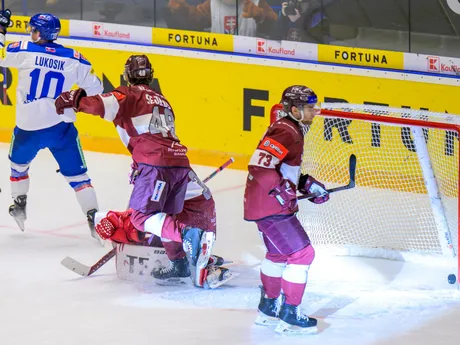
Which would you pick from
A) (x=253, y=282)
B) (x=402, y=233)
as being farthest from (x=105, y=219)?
(x=402, y=233)

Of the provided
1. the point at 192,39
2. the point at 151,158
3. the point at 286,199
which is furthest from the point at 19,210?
the point at 286,199

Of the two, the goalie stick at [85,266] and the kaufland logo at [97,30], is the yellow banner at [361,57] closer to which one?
the kaufland logo at [97,30]

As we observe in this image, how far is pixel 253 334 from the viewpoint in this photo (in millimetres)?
5250

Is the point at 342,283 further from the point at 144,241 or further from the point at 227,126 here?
the point at 227,126

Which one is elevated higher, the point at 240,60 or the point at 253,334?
the point at 240,60

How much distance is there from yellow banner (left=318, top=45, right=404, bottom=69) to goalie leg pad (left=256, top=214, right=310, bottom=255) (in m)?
3.21

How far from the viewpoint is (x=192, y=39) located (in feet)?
29.0

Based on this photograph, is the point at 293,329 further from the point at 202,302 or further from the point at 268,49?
the point at 268,49

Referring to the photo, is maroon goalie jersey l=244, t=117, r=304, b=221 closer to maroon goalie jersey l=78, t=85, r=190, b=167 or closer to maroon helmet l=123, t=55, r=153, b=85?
maroon goalie jersey l=78, t=85, r=190, b=167

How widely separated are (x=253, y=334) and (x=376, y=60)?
11.5 feet

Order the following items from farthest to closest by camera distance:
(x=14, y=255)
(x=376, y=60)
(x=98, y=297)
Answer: (x=376, y=60) → (x=14, y=255) → (x=98, y=297)

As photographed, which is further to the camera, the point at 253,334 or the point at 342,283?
the point at 342,283

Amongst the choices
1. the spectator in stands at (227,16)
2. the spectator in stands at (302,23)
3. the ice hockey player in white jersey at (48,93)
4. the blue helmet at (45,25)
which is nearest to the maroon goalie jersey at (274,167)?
the ice hockey player in white jersey at (48,93)

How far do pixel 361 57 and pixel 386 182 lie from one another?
1386 mm
